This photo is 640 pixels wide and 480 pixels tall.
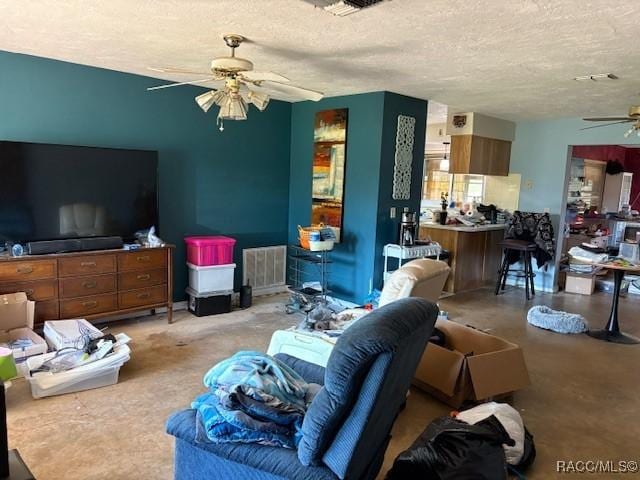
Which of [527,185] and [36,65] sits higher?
[36,65]

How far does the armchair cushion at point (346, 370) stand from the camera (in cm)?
147

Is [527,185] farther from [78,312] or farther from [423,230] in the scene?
[78,312]

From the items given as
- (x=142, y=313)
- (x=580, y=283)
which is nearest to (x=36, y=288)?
(x=142, y=313)

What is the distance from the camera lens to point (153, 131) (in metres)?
4.59

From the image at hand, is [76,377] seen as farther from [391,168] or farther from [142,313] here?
[391,168]

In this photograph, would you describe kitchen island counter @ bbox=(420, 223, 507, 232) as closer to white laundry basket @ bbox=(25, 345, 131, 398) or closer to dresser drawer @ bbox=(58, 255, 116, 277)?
dresser drawer @ bbox=(58, 255, 116, 277)

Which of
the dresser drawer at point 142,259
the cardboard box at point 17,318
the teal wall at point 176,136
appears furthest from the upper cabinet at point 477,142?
the cardboard box at point 17,318

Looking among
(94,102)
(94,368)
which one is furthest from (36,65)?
(94,368)

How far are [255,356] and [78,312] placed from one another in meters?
2.53

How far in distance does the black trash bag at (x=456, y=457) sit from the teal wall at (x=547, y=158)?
5118 millimetres

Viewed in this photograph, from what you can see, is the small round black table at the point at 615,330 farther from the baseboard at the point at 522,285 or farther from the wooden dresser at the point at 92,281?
the wooden dresser at the point at 92,281

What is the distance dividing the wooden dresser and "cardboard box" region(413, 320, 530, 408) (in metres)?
2.51

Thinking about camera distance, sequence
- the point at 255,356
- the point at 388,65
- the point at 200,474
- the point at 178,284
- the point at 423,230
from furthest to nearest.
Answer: the point at 423,230
the point at 178,284
the point at 388,65
the point at 255,356
the point at 200,474

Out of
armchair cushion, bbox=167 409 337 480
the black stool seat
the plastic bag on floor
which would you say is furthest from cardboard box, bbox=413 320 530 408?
the black stool seat
